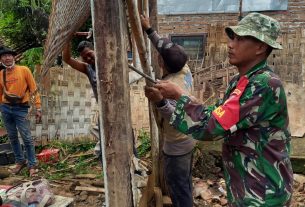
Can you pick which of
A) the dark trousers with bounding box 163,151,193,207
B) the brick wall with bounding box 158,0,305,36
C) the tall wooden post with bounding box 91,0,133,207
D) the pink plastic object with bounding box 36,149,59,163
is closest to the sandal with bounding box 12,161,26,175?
the pink plastic object with bounding box 36,149,59,163

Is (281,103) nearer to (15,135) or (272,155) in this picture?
(272,155)

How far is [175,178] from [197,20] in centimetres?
914

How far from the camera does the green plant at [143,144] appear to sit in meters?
6.13

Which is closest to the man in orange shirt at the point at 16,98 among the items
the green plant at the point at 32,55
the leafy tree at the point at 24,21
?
the leafy tree at the point at 24,21

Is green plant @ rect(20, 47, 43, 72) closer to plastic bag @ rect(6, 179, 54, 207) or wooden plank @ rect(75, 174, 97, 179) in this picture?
wooden plank @ rect(75, 174, 97, 179)

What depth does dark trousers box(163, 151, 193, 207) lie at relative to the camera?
11.1 ft

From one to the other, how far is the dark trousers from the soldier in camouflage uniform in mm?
1363

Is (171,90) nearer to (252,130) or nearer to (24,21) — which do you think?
(252,130)

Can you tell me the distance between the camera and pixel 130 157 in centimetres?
203

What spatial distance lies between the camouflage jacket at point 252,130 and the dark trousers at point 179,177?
133cm

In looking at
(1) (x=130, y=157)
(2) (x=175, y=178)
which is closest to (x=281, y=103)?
(1) (x=130, y=157)

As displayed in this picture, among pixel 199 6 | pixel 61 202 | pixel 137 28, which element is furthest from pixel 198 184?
pixel 199 6

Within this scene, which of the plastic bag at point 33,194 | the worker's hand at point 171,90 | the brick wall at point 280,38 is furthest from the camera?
the brick wall at point 280,38

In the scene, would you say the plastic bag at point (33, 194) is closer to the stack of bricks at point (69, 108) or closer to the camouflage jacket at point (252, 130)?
the camouflage jacket at point (252, 130)
